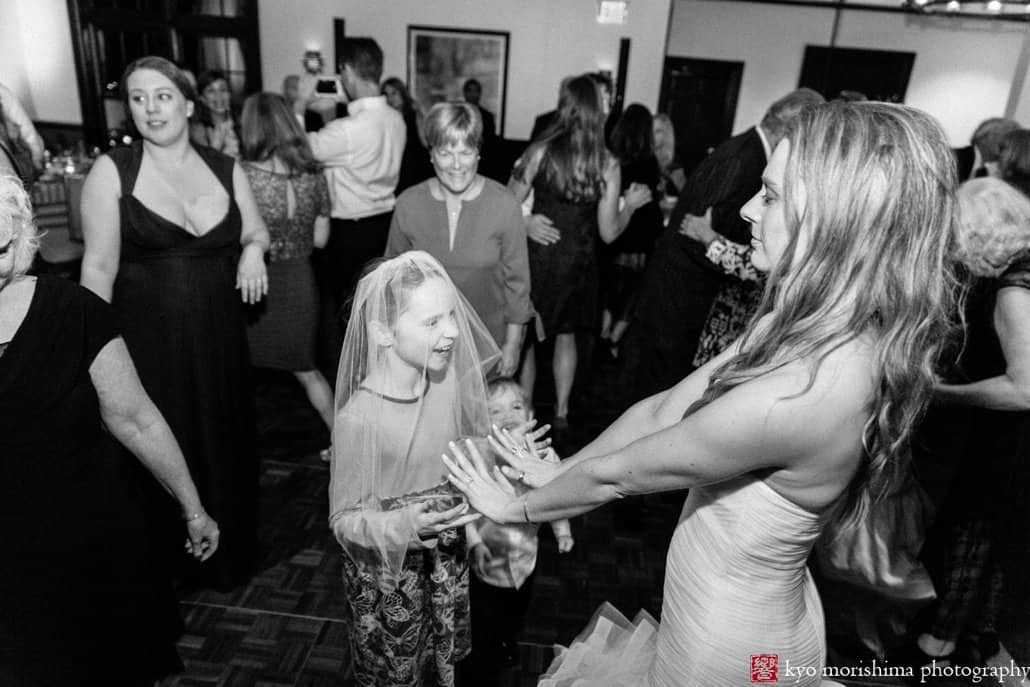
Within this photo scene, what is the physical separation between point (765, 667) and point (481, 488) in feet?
1.91

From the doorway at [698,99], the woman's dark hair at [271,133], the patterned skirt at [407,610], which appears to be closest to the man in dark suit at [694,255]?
the patterned skirt at [407,610]

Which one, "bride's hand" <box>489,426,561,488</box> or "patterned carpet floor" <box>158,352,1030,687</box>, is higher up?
"bride's hand" <box>489,426,561,488</box>

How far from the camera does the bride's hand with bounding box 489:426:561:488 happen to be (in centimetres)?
138

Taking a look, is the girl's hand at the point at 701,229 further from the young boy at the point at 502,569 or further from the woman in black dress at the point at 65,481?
the woman in black dress at the point at 65,481

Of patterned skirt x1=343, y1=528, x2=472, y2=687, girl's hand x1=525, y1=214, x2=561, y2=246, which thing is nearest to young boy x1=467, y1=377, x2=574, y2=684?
patterned skirt x1=343, y1=528, x2=472, y2=687

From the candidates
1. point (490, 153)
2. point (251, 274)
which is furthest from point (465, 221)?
point (490, 153)

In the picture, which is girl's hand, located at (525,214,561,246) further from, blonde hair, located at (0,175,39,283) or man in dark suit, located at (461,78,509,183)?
blonde hair, located at (0,175,39,283)

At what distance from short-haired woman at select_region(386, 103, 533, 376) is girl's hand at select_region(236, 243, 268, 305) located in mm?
453

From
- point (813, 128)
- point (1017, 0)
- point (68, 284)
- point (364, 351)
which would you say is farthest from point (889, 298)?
point (1017, 0)

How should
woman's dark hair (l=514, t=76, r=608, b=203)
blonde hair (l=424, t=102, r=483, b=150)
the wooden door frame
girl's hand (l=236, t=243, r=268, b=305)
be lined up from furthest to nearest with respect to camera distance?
the wooden door frame → woman's dark hair (l=514, t=76, r=608, b=203) → blonde hair (l=424, t=102, r=483, b=150) → girl's hand (l=236, t=243, r=268, b=305)

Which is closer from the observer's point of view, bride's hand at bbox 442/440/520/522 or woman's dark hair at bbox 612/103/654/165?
bride's hand at bbox 442/440/520/522

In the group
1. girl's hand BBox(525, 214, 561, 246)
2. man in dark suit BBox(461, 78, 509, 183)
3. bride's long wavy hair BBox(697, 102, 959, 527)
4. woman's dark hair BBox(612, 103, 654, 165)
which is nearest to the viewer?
bride's long wavy hair BBox(697, 102, 959, 527)

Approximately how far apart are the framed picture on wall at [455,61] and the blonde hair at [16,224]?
7.95 metres

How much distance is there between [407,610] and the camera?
1532 mm
